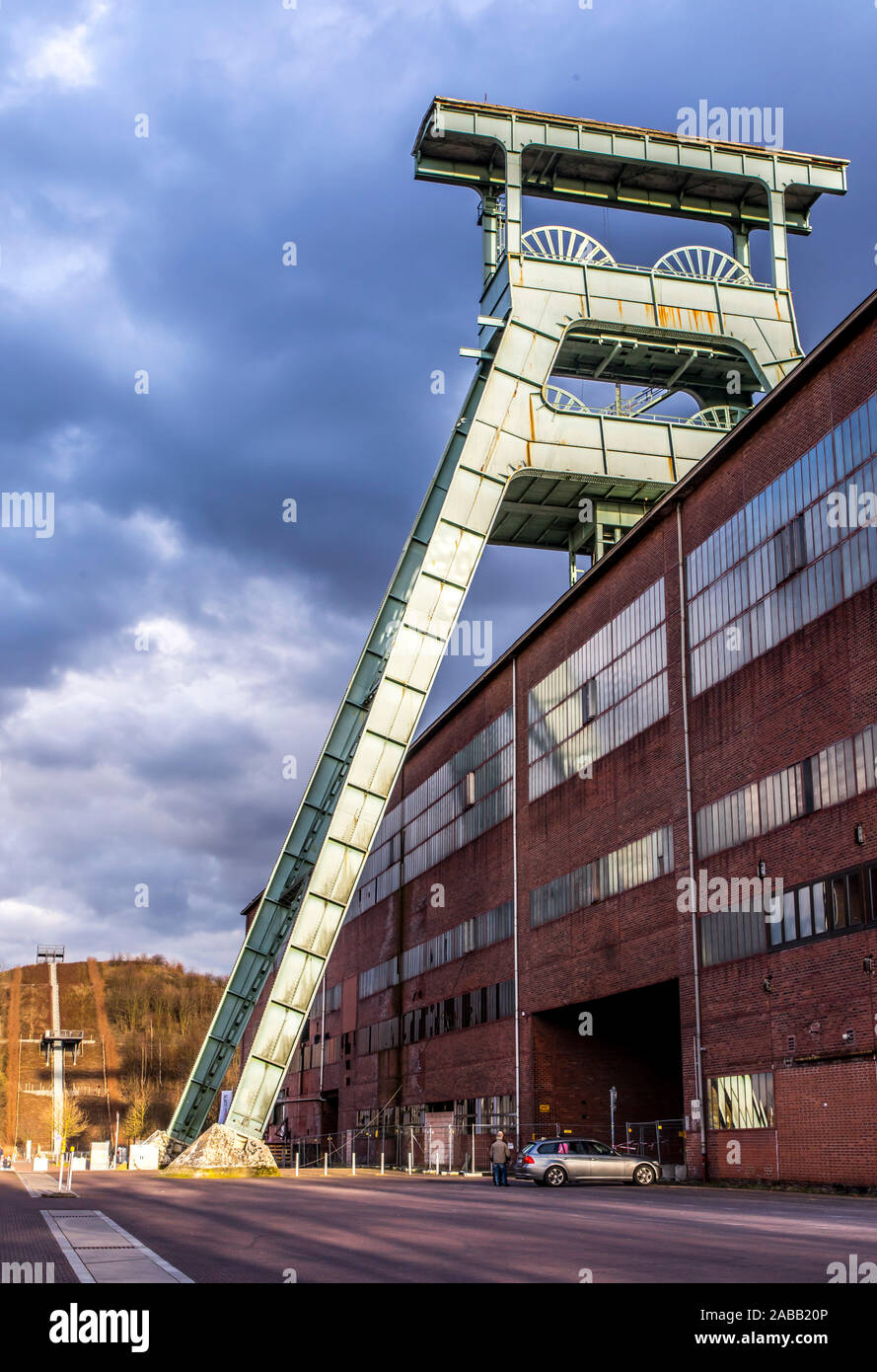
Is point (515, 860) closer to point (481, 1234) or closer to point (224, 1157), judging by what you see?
point (224, 1157)

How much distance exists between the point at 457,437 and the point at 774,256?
42.0ft

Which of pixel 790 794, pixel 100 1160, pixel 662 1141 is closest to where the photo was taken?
pixel 790 794

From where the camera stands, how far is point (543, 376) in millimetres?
42250

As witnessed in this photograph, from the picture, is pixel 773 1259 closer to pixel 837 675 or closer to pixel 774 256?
pixel 837 675

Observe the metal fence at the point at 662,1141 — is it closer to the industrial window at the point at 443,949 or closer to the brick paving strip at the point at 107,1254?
the industrial window at the point at 443,949

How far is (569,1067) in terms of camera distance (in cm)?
4550

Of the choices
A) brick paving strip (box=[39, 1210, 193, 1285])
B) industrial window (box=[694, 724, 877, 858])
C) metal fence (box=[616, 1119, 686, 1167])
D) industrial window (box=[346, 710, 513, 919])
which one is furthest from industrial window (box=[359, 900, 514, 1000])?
brick paving strip (box=[39, 1210, 193, 1285])

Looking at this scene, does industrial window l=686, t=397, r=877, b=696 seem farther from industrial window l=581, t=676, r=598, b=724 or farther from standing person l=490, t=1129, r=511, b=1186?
standing person l=490, t=1129, r=511, b=1186

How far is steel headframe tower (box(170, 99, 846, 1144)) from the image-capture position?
40125 mm

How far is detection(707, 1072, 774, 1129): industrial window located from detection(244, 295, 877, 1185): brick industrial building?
2.8 inches

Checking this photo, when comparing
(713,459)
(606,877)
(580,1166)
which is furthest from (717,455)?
(580,1166)

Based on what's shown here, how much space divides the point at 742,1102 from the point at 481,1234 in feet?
54.6
